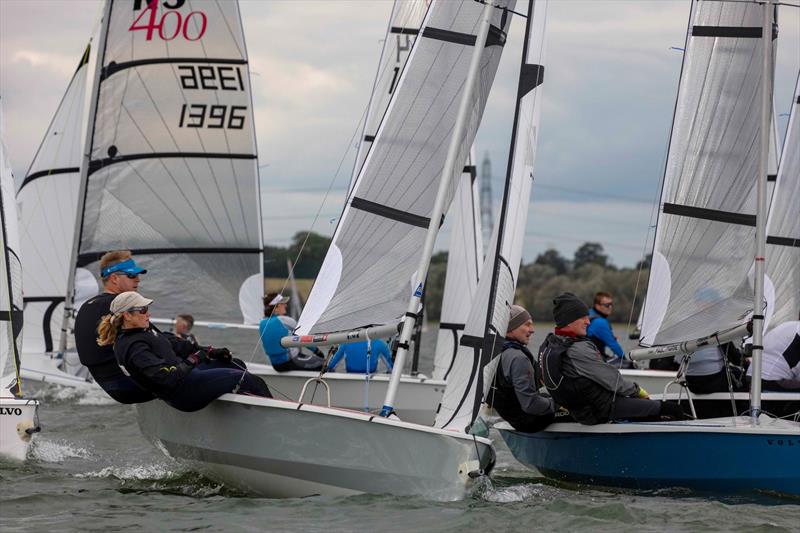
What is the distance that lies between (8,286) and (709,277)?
4976 mm

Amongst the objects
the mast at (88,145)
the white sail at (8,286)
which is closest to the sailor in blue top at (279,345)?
the white sail at (8,286)

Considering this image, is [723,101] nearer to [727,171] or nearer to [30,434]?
[727,171]

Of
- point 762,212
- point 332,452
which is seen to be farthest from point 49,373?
point 762,212

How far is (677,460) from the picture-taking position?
320 inches

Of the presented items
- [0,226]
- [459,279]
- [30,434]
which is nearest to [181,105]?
[459,279]

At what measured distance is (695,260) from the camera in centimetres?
904

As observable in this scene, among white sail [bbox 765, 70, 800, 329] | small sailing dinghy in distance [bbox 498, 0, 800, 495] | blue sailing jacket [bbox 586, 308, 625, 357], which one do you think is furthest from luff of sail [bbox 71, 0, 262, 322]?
Result: small sailing dinghy in distance [bbox 498, 0, 800, 495]

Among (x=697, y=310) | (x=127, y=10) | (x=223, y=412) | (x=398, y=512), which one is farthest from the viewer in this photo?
(x=127, y=10)

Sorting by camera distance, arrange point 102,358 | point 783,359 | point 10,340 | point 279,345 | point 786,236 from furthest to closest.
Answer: point 786,236, point 279,345, point 783,359, point 10,340, point 102,358

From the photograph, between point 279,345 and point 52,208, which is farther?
point 52,208

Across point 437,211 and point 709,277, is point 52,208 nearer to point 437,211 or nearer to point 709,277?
point 437,211

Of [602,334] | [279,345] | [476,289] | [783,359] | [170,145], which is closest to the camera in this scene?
[476,289]

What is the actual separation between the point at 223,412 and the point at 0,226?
2.83 m

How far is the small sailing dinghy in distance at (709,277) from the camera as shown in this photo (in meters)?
7.94
